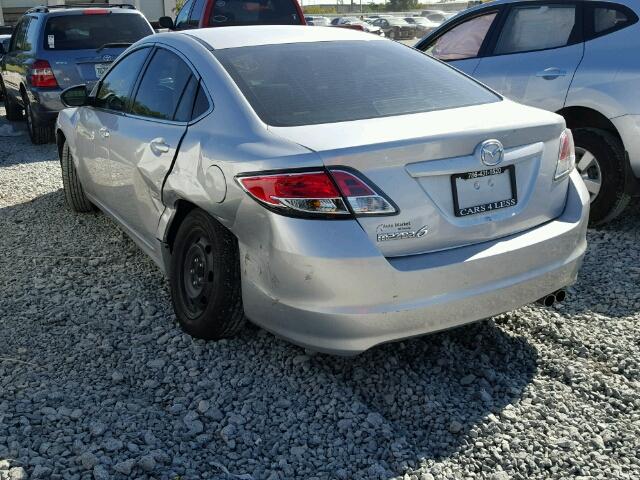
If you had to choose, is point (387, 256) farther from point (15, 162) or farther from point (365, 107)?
point (15, 162)

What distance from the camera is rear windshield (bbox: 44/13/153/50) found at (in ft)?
30.7

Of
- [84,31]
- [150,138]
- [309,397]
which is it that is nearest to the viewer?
[309,397]

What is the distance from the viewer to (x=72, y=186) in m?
6.00

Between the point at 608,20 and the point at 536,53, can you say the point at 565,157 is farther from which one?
the point at 536,53

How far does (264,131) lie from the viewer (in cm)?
316

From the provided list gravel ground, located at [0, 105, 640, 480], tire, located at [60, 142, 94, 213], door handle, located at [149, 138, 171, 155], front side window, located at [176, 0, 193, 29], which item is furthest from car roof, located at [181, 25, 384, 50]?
front side window, located at [176, 0, 193, 29]

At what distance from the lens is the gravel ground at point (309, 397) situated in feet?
9.15

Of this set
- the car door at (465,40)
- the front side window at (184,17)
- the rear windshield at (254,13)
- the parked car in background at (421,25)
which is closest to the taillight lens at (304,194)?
the car door at (465,40)

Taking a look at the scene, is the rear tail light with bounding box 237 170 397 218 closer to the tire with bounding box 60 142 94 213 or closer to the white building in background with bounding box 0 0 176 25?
the tire with bounding box 60 142 94 213

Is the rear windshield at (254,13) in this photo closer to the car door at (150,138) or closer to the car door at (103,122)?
the car door at (103,122)

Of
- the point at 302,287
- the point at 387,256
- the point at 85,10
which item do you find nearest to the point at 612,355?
the point at 387,256

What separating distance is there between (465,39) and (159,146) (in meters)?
3.56

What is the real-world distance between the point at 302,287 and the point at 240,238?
1.38ft

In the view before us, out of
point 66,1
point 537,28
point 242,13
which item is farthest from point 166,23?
point 66,1
